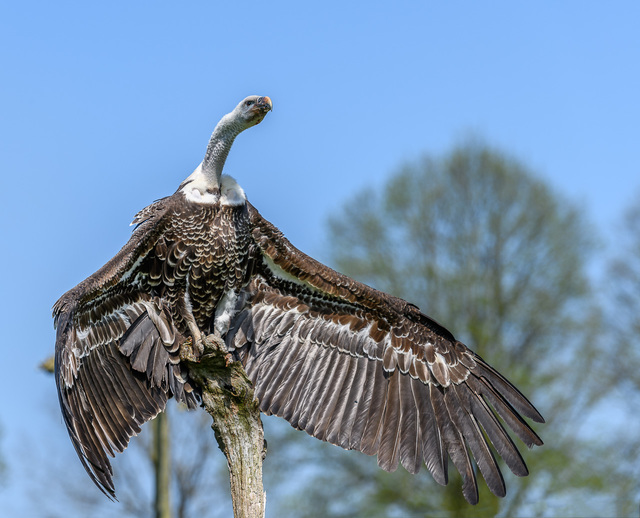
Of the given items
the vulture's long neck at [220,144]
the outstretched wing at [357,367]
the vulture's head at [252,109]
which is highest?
the vulture's head at [252,109]

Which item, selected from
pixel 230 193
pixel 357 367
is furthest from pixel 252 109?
pixel 357 367

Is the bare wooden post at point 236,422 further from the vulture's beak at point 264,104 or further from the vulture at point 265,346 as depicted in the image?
the vulture's beak at point 264,104

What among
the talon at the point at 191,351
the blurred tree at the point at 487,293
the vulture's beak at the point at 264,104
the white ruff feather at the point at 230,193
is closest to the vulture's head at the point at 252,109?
the vulture's beak at the point at 264,104

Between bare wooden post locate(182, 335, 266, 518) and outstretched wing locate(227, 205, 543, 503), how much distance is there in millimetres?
1287

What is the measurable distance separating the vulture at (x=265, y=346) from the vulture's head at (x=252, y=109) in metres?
0.01

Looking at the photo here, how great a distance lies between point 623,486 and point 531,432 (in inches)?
456

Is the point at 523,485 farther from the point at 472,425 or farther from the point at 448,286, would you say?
the point at 472,425

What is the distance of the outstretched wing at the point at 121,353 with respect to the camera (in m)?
Answer: 7.05

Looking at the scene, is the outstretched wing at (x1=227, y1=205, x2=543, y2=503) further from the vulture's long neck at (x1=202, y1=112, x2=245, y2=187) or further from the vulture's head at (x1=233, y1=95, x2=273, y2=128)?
the vulture's head at (x1=233, y1=95, x2=273, y2=128)

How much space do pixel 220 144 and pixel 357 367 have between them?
2.40 m

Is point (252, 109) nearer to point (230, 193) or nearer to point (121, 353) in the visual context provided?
point (230, 193)

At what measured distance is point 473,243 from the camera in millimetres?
21875

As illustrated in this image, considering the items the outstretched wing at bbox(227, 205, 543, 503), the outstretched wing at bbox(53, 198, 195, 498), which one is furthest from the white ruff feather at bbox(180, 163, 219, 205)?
the outstretched wing at bbox(227, 205, 543, 503)

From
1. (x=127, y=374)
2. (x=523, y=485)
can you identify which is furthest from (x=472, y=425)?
(x=523, y=485)
